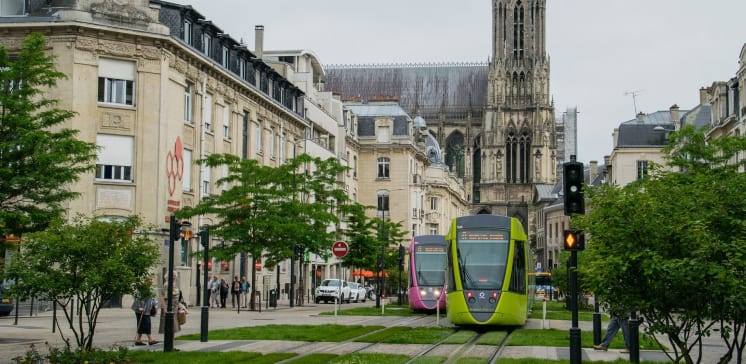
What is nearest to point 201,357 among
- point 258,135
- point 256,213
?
point 256,213

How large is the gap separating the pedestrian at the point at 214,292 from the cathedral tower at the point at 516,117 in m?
94.7

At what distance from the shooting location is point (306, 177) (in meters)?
47.2

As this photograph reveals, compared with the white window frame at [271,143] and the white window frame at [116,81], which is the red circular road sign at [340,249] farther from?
the white window frame at [271,143]

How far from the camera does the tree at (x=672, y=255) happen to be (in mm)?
13117

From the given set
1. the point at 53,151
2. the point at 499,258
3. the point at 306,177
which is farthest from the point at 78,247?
the point at 306,177

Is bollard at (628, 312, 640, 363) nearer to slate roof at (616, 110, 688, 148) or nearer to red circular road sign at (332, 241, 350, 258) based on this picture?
red circular road sign at (332, 241, 350, 258)

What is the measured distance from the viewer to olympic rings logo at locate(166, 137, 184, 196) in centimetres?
4256

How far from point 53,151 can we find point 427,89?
134 metres

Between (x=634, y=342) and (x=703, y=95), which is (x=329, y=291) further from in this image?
(x=634, y=342)

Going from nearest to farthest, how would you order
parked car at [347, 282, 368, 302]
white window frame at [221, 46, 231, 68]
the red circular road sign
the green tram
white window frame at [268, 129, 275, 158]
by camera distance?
the green tram, the red circular road sign, white window frame at [221, 46, 231, 68], white window frame at [268, 129, 275, 158], parked car at [347, 282, 368, 302]

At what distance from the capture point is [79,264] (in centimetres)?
1717

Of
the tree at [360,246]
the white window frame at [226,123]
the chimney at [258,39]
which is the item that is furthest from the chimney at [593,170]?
the white window frame at [226,123]

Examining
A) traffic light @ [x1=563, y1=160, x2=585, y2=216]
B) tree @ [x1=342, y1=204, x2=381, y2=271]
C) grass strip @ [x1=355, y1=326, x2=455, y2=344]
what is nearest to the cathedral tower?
tree @ [x1=342, y1=204, x2=381, y2=271]

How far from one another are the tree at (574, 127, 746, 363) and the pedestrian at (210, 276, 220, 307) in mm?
32763
